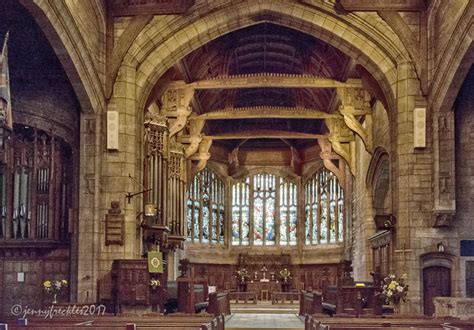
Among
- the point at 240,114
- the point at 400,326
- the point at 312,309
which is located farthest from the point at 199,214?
the point at 400,326

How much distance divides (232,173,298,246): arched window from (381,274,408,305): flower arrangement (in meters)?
20.1

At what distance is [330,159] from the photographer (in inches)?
1260

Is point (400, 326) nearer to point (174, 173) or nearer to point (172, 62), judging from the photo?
point (172, 62)

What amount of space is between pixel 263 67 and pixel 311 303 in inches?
471

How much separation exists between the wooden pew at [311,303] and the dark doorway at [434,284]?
262cm

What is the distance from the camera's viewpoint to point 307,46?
2698 cm

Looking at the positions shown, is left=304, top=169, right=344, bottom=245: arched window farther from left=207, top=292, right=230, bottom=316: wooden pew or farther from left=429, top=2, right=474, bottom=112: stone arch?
left=429, top=2, right=474, bottom=112: stone arch

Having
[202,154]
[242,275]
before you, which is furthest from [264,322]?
[242,275]

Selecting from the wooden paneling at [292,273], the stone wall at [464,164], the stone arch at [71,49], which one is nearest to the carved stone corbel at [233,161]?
the wooden paneling at [292,273]

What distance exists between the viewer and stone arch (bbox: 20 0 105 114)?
15883 millimetres

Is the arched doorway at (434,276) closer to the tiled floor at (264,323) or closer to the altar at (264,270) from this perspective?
the tiled floor at (264,323)

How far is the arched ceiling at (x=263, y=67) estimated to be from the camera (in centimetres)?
2605

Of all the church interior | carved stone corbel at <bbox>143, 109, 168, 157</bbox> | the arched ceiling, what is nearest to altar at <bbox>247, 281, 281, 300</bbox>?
the arched ceiling

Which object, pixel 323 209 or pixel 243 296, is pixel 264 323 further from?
pixel 323 209
